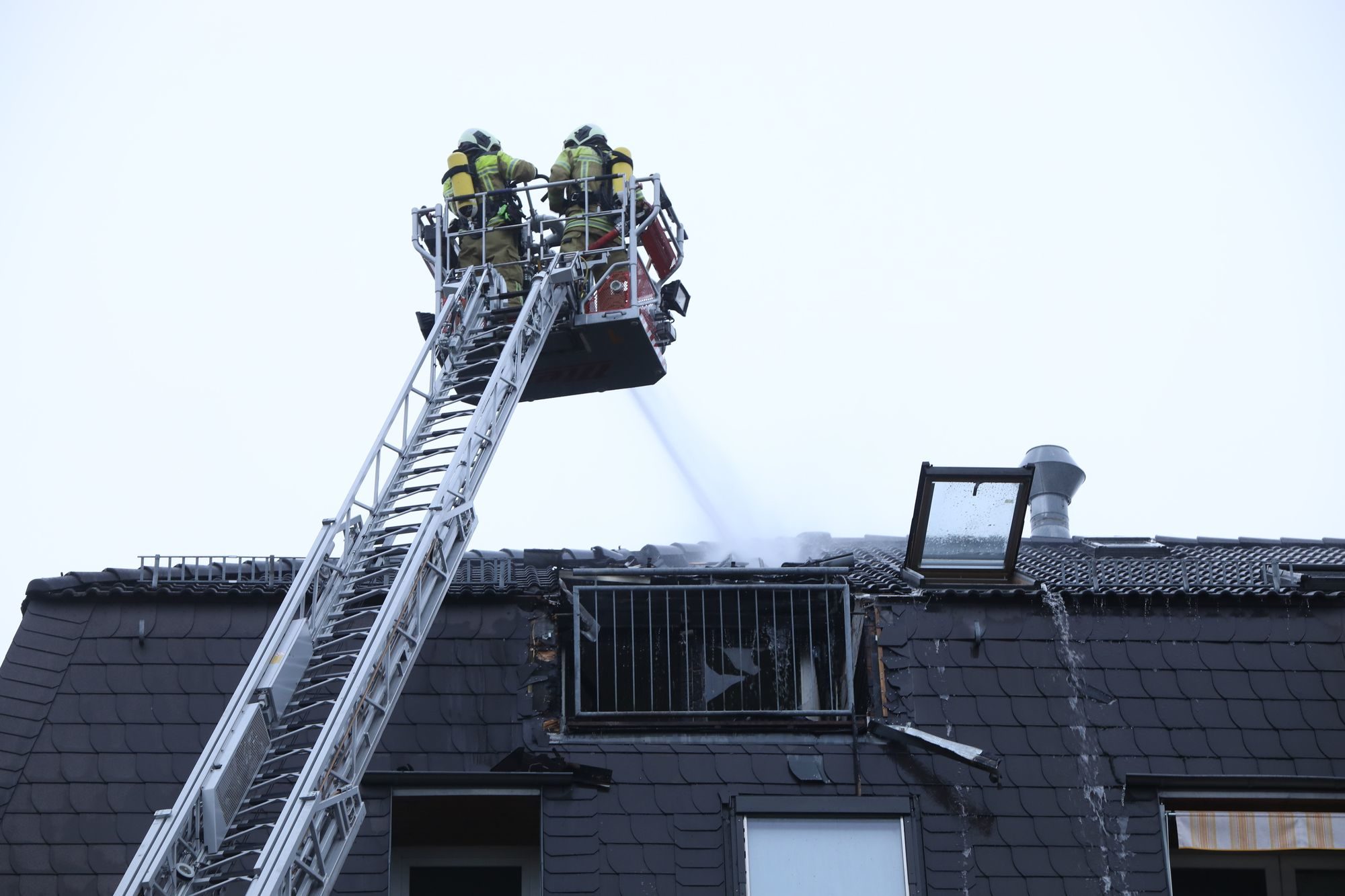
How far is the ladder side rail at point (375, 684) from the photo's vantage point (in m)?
8.99

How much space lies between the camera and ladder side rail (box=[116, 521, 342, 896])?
333 inches

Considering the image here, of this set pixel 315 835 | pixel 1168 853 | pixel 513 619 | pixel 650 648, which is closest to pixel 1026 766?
pixel 1168 853

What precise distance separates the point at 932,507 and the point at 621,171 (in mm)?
4005

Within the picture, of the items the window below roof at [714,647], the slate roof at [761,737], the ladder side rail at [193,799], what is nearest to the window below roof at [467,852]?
the slate roof at [761,737]

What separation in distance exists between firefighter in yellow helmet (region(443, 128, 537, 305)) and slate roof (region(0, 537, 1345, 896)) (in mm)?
2855

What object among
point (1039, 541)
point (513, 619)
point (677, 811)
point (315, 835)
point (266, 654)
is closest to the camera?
point (315, 835)

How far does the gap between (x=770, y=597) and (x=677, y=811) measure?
6.07 feet

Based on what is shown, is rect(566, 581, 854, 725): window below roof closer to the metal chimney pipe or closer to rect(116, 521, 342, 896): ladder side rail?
rect(116, 521, 342, 896): ladder side rail

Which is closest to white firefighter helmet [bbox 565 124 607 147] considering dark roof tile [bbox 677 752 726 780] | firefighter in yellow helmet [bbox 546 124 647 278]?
firefighter in yellow helmet [bbox 546 124 647 278]

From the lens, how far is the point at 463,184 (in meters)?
14.2

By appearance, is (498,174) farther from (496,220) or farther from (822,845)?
(822,845)

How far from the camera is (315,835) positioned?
9.13 meters

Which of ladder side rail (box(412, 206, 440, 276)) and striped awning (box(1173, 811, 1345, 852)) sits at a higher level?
ladder side rail (box(412, 206, 440, 276))

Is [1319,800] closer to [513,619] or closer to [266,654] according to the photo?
[513,619]
